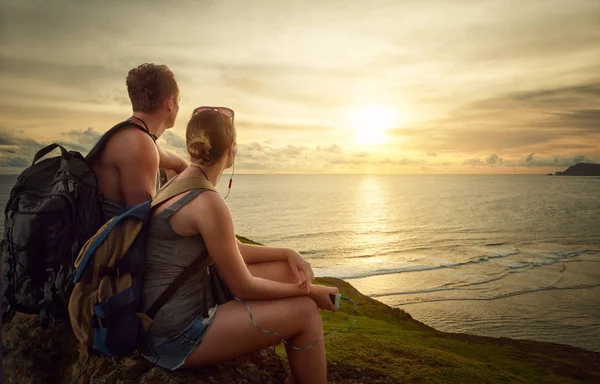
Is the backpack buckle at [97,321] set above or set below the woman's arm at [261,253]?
below

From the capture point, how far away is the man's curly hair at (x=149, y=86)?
3.82 m

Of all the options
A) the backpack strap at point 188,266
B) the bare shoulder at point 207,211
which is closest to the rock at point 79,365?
the backpack strap at point 188,266

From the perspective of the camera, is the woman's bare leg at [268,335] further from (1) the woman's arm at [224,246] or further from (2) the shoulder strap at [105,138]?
(2) the shoulder strap at [105,138]

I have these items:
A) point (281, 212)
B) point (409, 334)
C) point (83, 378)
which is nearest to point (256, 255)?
point (83, 378)

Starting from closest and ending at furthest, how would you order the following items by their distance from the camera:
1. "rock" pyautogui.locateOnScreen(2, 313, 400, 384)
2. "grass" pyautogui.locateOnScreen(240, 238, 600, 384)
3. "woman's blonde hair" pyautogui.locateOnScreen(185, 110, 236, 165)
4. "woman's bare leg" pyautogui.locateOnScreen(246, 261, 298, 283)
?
"woman's blonde hair" pyautogui.locateOnScreen(185, 110, 236, 165), "rock" pyautogui.locateOnScreen(2, 313, 400, 384), "woman's bare leg" pyautogui.locateOnScreen(246, 261, 298, 283), "grass" pyautogui.locateOnScreen(240, 238, 600, 384)

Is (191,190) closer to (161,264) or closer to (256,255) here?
(161,264)

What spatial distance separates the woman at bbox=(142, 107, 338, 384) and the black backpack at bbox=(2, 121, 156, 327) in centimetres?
92

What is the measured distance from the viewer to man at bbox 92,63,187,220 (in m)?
3.75

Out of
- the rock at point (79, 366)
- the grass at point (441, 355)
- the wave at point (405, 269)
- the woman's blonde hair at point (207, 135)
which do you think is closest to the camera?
the woman's blonde hair at point (207, 135)

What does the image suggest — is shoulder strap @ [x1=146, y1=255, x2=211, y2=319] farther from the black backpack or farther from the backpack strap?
the black backpack

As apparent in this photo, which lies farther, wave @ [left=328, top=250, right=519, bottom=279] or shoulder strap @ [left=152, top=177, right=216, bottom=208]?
wave @ [left=328, top=250, right=519, bottom=279]

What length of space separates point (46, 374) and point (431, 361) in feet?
20.3

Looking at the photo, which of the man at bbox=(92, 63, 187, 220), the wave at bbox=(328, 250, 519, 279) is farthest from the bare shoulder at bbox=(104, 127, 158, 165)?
the wave at bbox=(328, 250, 519, 279)

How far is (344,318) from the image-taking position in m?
12.2
